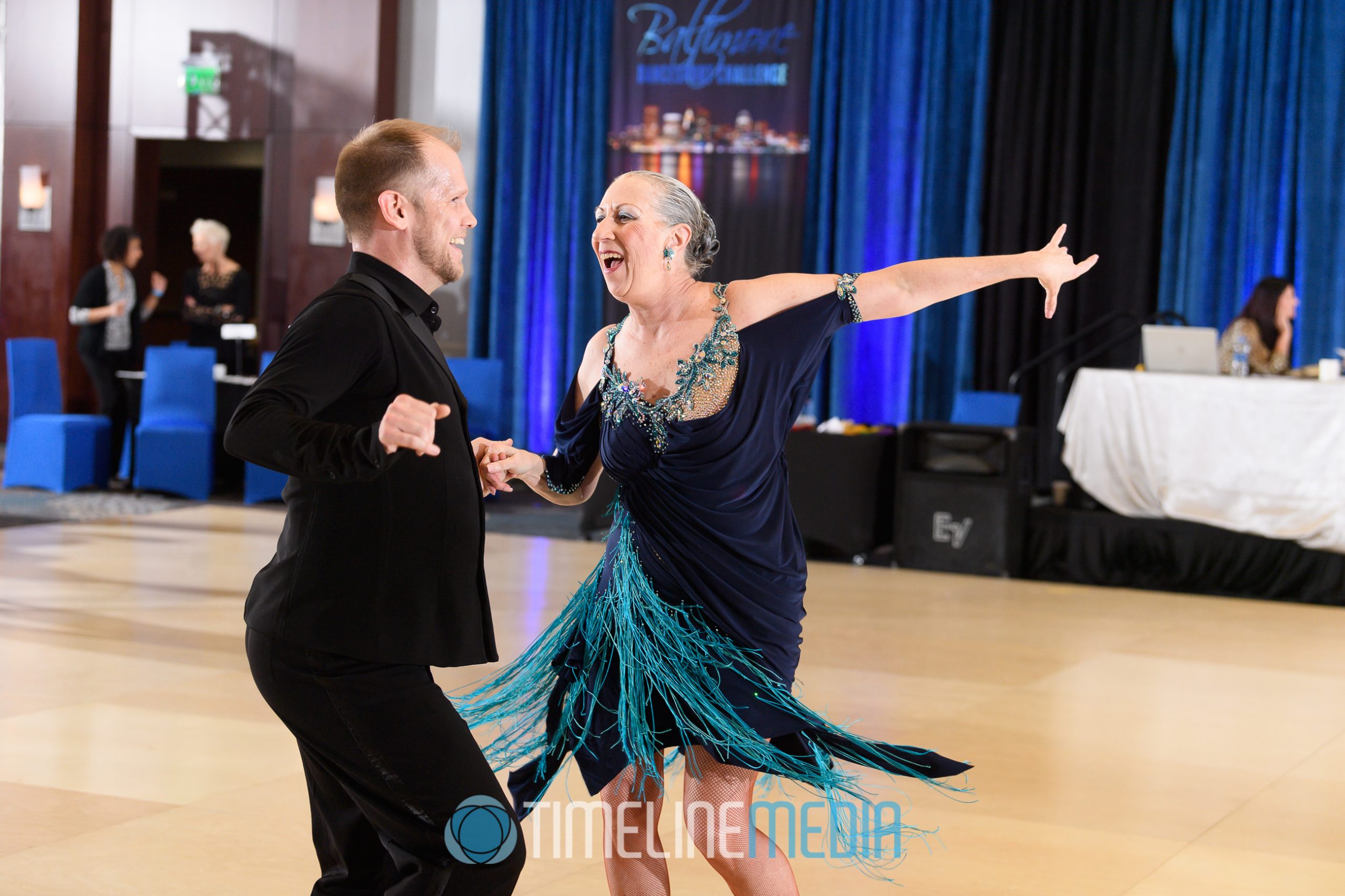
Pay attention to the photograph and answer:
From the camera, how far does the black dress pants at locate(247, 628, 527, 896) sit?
68.4 inches

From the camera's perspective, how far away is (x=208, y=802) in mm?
3344

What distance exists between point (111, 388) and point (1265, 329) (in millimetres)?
7248

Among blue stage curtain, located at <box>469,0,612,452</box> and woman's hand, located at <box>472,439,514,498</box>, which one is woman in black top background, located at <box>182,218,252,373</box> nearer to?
blue stage curtain, located at <box>469,0,612,452</box>

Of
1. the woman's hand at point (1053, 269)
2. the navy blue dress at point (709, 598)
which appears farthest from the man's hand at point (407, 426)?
the woman's hand at point (1053, 269)

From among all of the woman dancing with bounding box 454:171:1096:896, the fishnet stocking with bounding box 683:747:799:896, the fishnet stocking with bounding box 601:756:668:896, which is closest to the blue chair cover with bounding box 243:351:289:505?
the woman dancing with bounding box 454:171:1096:896

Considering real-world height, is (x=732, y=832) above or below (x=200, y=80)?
below

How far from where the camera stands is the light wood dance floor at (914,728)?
303cm

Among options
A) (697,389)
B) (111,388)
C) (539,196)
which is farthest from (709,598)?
(539,196)

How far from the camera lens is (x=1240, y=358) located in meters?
7.25

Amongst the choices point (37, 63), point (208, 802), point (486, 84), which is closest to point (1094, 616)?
point (208, 802)

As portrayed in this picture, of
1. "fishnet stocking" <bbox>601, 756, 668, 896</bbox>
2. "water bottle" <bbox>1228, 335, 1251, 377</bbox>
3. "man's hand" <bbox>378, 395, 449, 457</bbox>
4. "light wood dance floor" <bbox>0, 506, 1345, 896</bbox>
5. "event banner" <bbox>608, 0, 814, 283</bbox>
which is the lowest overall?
"light wood dance floor" <bbox>0, 506, 1345, 896</bbox>

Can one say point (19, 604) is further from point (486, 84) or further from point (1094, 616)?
point (486, 84)

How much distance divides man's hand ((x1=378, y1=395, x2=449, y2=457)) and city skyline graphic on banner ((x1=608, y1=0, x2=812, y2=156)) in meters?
8.50

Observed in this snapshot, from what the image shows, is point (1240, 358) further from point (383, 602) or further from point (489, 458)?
point (383, 602)
